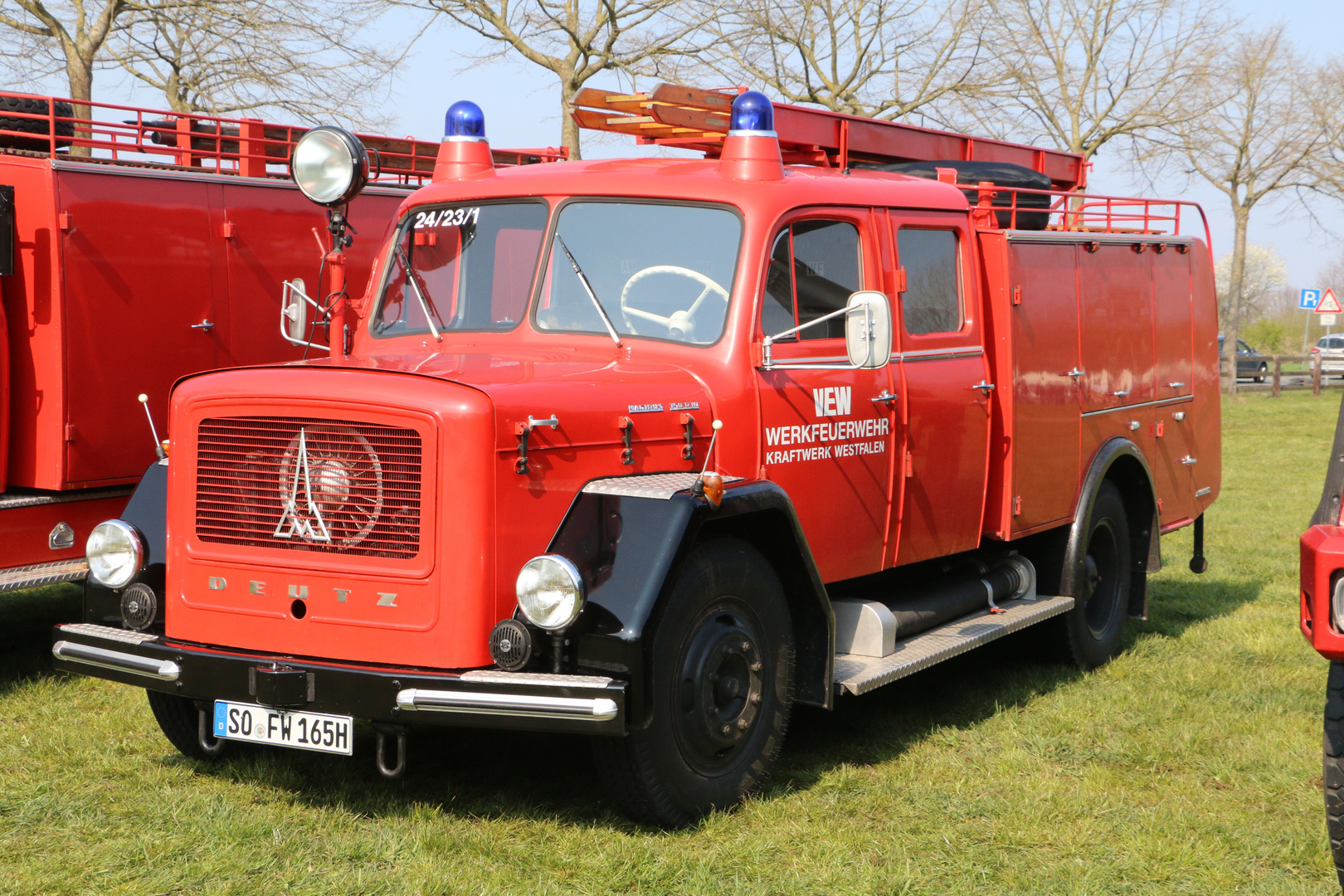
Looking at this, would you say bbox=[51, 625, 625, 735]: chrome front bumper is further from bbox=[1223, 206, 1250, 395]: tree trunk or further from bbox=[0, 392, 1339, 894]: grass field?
bbox=[1223, 206, 1250, 395]: tree trunk

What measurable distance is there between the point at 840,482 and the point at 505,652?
6.21 feet

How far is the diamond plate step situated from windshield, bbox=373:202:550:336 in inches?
89.3

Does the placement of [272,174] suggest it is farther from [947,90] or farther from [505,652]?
[947,90]

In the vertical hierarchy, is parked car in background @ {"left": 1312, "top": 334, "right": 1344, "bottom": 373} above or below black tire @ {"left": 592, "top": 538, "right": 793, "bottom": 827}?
above

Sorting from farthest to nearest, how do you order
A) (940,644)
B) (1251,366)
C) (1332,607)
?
(1251,366) → (940,644) → (1332,607)

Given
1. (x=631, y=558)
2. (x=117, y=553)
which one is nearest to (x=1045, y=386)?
(x=631, y=558)

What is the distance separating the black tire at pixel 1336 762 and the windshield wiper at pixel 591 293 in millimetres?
2750

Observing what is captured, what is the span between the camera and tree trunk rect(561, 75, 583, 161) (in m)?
13.6

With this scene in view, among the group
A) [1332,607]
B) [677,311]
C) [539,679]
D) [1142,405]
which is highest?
[677,311]

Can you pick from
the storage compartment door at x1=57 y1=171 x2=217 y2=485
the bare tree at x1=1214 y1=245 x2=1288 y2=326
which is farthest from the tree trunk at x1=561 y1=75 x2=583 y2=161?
the bare tree at x1=1214 y1=245 x2=1288 y2=326

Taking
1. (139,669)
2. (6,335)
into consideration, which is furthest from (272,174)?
(139,669)

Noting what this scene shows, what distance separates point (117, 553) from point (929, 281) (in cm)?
367

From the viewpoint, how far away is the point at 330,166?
546 centimetres

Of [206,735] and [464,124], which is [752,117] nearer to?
[464,124]
